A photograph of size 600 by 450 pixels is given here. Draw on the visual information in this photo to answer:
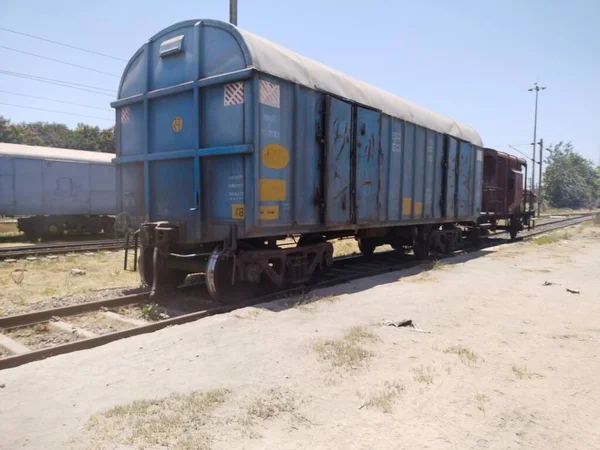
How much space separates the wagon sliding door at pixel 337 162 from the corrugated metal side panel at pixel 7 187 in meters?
14.0

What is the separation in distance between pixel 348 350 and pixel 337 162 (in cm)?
424

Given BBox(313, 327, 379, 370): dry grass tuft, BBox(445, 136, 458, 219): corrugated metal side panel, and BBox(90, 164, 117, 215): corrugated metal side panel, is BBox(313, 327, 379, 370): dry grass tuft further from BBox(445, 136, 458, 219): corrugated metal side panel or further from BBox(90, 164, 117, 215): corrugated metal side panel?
BBox(90, 164, 117, 215): corrugated metal side panel

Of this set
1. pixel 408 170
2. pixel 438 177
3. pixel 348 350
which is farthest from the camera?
pixel 438 177

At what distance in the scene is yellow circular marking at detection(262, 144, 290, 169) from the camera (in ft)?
20.9

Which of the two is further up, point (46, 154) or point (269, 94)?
point (46, 154)

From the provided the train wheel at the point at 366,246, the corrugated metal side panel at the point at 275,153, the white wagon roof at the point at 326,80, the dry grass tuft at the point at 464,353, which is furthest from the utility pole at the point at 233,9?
the dry grass tuft at the point at 464,353

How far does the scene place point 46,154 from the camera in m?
17.0

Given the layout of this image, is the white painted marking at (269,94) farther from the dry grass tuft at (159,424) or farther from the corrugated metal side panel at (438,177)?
the corrugated metal side panel at (438,177)

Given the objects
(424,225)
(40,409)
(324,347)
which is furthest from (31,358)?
(424,225)

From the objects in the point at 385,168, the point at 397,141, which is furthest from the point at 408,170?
the point at 385,168

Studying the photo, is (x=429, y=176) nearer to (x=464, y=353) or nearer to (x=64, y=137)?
(x=464, y=353)

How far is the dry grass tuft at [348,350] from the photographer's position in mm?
4180

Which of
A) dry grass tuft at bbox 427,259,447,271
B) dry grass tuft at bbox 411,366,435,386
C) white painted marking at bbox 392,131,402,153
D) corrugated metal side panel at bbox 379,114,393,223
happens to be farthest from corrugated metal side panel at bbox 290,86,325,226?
dry grass tuft at bbox 427,259,447,271

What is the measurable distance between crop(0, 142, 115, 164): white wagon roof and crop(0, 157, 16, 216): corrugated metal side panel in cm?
34
